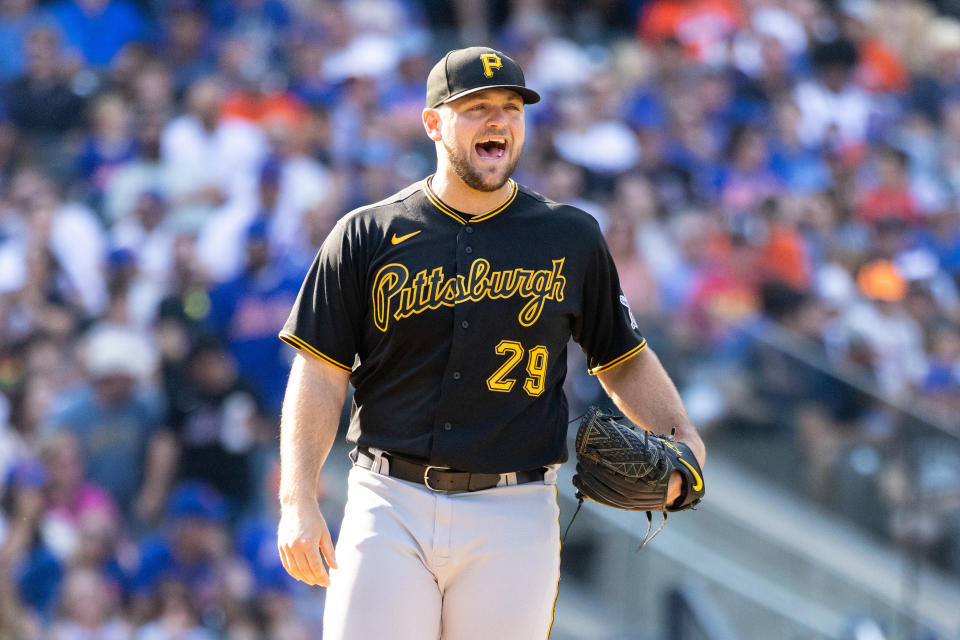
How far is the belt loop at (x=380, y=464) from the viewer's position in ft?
10.8

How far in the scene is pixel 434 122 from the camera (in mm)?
3365

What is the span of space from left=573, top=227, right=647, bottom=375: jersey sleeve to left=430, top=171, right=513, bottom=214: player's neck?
0.95 ft

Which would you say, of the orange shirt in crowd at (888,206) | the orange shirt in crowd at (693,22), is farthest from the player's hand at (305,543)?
the orange shirt in crowd at (693,22)

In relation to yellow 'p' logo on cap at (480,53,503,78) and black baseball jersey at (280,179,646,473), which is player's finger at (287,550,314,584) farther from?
yellow 'p' logo on cap at (480,53,503,78)

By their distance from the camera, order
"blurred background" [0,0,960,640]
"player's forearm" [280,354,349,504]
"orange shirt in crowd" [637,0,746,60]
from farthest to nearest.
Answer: "orange shirt in crowd" [637,0,746,60], "blurred background" [0,0,960,640], "player's forearm" [280,354,349,504]

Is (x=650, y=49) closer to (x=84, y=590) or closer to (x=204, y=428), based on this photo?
(x=204, y=428)

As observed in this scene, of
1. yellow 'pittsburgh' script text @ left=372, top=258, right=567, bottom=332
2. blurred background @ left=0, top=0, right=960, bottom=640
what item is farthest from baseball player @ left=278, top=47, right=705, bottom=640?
blurred background @ left=0, top=0, right=960, bottom=640

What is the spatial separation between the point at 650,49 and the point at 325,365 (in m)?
8.25

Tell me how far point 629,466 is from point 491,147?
86 cm

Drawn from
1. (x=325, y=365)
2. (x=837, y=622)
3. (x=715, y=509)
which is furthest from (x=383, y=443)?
(x=837, y=622)

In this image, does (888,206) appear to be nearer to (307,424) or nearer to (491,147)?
(491,147)

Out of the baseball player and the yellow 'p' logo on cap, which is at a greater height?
the yellow 'p' logo on cap

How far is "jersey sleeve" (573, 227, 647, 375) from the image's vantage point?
11.3 feet

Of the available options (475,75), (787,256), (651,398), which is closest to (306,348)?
(475,75)
